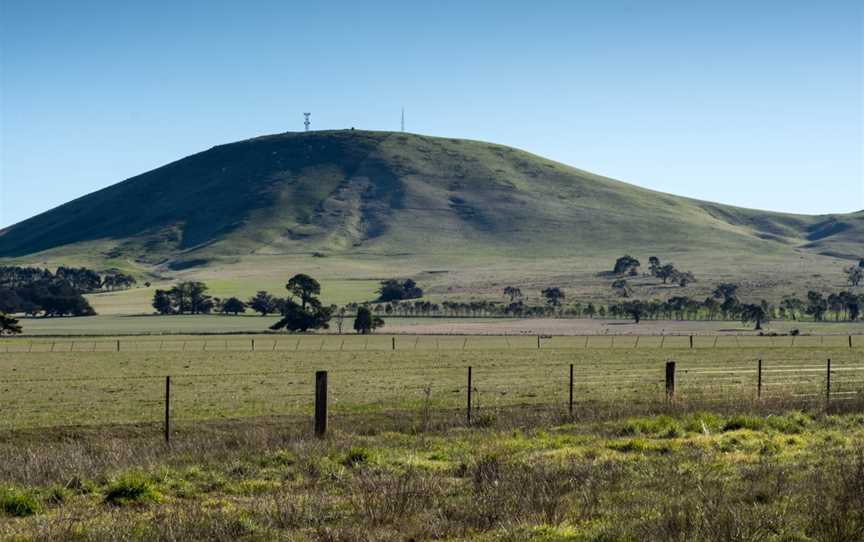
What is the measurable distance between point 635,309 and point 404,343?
198ft

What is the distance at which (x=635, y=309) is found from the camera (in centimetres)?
→ 14438

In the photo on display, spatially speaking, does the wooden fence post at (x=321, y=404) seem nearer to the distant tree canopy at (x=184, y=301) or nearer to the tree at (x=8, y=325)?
the tree at (x=8, y=325)

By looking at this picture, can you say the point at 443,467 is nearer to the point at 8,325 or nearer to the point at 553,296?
the point at 8,325

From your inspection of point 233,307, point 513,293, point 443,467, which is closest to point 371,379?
point 443,467

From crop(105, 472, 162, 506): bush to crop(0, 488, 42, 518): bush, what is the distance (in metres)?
1.00

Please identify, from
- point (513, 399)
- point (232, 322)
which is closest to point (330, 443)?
point (513, 399)

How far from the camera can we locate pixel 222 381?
46.1m

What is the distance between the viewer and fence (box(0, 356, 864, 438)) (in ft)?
94.3

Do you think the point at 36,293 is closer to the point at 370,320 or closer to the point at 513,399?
the point at 370,320

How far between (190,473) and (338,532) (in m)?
5.47

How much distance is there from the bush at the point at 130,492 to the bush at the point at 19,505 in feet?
3.28

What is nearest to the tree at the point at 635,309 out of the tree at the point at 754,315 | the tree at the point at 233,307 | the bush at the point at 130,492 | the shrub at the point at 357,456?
the tree at the point at 754,315

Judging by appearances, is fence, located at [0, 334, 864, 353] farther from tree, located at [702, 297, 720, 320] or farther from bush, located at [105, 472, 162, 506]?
bush, located at [105, 472, 162, 506]

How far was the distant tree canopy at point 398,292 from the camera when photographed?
188 metres
